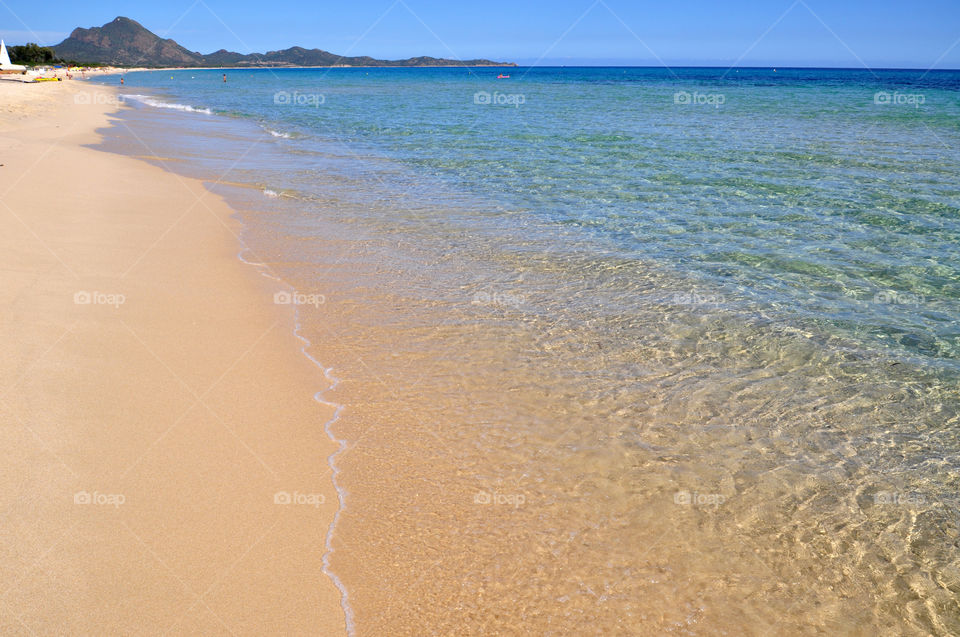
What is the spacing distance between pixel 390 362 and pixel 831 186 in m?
12.1

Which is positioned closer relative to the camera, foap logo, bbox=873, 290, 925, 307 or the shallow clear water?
the shallow clear water

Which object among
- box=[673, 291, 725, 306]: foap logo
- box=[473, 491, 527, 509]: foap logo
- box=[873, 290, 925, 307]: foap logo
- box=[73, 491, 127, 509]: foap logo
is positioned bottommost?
box=[473, 491, 527, 509]: foap logo

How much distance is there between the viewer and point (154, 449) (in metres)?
4.23

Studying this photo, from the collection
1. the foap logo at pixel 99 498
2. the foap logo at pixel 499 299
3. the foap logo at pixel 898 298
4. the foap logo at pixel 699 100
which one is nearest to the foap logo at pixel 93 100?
the foap logo at pixel 699 100

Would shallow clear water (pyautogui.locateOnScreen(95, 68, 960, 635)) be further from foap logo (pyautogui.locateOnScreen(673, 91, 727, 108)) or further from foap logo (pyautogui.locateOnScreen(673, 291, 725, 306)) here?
foap logo (pyautogui.locateOnScreen(673, 91, 727, 108))

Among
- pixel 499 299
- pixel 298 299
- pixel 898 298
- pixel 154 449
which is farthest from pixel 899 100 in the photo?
pixel 154 449

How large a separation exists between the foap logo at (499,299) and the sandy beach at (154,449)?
6.98 ft

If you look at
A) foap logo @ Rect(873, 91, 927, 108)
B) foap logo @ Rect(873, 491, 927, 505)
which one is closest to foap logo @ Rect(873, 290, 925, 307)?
foap logo @ Rect(873, 491, 927, 505)

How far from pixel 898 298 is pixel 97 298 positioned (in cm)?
879

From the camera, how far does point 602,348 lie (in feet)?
20.3

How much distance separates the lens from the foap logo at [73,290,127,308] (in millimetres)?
6359

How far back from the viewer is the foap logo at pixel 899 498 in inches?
164

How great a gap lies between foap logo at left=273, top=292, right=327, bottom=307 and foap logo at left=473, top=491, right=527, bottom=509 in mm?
3674

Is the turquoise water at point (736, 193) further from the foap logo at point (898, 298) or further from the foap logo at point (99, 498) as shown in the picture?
the foap logo at point (99, 498)
